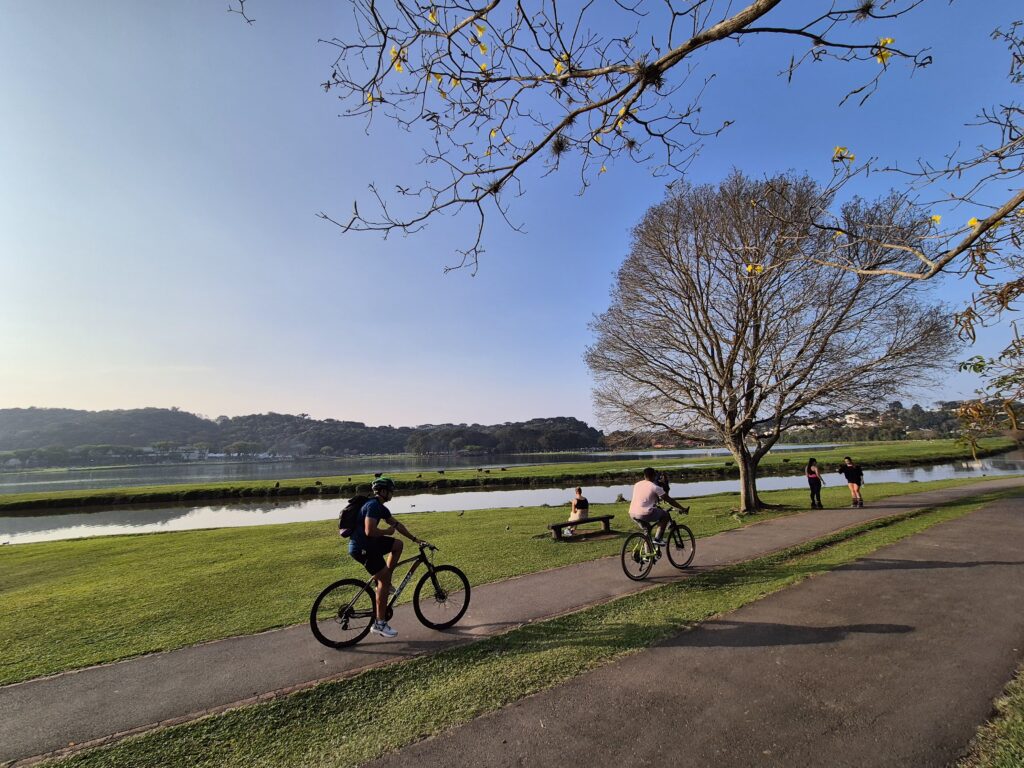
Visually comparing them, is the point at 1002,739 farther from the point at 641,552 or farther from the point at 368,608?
the point at 368,608

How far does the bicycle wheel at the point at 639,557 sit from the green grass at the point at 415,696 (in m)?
1.08

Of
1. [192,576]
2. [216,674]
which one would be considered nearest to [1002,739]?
[216,674]

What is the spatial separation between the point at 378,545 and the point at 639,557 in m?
4.86

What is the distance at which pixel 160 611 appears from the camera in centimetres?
788

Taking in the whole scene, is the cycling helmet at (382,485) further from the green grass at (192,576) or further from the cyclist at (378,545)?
the green grass at (192,576)

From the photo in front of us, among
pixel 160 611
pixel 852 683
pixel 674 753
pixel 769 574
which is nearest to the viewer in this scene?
pixel 674 753

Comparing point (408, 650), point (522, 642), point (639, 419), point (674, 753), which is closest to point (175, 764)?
point (408, 650)

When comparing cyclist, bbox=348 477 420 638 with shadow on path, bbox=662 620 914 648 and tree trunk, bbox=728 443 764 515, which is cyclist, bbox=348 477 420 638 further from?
tree trunk, bbox=728 443 764 515

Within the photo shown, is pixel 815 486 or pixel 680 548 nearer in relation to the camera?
pixel 680 548

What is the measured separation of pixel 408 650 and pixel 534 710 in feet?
7.07

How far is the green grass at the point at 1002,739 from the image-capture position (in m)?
3.36

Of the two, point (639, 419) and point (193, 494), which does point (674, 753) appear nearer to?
point (639, 419)

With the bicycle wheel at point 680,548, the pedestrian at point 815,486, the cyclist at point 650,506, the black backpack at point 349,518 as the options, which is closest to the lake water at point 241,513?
the pedestrian at point 815,486

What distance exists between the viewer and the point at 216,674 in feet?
17.3
